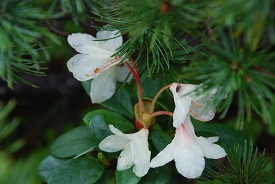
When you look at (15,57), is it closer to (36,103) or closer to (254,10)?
(254,10)

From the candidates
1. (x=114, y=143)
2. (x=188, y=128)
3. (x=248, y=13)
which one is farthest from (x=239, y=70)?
(x=114, y=143)

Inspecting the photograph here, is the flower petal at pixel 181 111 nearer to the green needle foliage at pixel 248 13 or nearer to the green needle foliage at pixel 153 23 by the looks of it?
the green needle foliage at pixel 153 23

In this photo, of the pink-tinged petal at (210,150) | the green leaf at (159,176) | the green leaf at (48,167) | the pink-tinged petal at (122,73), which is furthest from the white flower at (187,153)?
the green leaf at (48,167)

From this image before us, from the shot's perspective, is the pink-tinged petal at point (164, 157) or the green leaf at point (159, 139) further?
the green leaf at point (159, 139)

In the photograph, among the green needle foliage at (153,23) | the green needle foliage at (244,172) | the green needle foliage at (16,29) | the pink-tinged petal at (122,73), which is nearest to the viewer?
the green needle foliage at (153,23)

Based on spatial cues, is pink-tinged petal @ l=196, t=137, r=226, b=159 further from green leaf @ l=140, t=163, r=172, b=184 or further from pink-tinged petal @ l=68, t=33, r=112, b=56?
pink-tinged petal @ l=68, t=33, r=112, b=56

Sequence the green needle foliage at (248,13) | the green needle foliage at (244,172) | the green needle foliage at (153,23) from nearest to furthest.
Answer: the green needle foliage at (248,13) < the green needle foliage at (153,23) < the green needle foliage at (244,172)

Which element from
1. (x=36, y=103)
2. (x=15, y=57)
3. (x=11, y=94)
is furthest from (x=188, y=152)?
(x=36, y=103)
